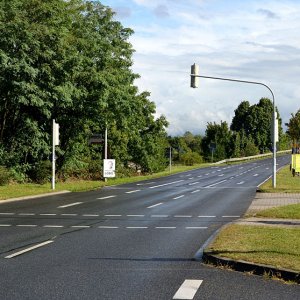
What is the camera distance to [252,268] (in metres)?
8.09

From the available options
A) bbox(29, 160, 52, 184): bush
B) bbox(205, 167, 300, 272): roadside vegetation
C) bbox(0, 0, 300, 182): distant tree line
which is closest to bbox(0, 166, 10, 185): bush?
bbox(0, 0, 300, 182): distant tree line

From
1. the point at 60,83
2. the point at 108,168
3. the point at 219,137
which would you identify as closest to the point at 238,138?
the point at 219,137

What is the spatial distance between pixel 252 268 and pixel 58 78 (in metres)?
25.7

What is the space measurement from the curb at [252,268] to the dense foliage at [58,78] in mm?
22369

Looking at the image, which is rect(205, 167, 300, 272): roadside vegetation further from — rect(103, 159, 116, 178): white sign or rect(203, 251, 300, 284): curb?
rect(103, 159, 116, 178): white sign

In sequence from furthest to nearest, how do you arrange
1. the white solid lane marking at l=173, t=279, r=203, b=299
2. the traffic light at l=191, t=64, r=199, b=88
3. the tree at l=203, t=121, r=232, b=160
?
the tree at l=203, t=121, r=232, b=160
the traffic light at l=191, t=64, r=199, b=88
the white solid lane marking at l=173, t=279, r=203, b=299

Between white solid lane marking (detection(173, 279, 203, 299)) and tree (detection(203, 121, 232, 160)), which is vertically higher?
tree (detection(203, 121, 232, 160))

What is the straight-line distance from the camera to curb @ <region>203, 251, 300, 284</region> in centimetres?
752

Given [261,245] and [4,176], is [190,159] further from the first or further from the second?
[261,245]

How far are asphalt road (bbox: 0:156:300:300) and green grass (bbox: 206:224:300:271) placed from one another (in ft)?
1.74

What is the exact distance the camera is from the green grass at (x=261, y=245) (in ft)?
27.5

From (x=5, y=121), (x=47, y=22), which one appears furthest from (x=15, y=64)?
(x=5, y=121)

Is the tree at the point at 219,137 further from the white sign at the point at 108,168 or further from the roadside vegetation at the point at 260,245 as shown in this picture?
the roadside vegetation at the point at 260,245

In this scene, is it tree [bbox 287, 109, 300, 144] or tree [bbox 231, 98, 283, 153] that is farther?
tree [bbox 231, 98, 283, 153]
